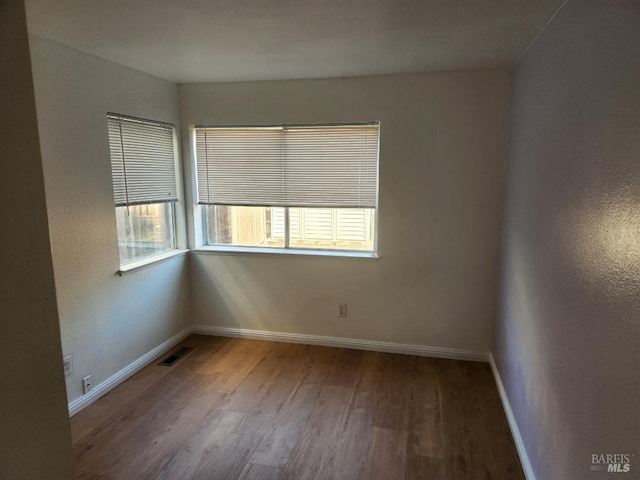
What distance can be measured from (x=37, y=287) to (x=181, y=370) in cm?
228

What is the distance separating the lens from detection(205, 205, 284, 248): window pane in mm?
3742

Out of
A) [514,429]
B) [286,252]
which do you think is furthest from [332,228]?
[514,429]

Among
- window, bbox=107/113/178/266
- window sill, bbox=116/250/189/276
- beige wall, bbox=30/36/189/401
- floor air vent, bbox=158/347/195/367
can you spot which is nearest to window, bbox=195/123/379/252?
window, bbox=107/113/178/266

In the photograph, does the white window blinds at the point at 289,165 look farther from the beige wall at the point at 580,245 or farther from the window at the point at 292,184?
the beige wall at the point at 580,245

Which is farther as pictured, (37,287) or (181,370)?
(181,370)

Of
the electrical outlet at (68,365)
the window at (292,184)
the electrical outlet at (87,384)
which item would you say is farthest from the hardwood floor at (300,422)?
the window at (292,184)

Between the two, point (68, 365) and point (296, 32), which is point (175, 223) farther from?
point (296, 32)

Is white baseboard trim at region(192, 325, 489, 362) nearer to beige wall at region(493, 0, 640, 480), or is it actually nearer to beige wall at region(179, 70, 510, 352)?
beige wall at region(179, 70, 510, 352)

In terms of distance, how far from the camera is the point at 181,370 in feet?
10.6

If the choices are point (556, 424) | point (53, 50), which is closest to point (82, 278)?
point (53, 50)

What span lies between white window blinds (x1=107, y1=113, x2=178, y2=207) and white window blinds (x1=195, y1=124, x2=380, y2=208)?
0.31 m

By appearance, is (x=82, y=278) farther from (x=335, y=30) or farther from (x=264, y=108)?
(x=335, y=30)

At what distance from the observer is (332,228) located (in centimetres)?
361

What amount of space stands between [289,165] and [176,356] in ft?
6.39
